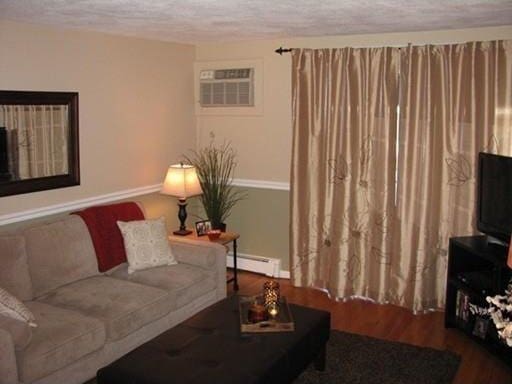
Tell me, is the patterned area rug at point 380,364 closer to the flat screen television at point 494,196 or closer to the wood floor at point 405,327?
the wood floor at point 405,327

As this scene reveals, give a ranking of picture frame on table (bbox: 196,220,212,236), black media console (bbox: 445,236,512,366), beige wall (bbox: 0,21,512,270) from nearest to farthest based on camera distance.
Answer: black media console (bbox: 445,236,512,366) < beige wall (bbox: 0,21,512,270) < picture frame on table (bbox: 196,220,212,236)

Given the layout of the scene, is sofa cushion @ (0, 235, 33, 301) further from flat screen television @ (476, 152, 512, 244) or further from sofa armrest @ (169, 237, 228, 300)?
flat screen television @ (476, 152, 512, 244)

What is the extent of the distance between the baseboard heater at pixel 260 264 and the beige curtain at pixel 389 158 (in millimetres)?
317

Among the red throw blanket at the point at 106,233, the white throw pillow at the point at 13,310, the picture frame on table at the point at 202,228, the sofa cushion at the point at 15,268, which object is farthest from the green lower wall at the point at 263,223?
the white throw pillow at the point at 13,310

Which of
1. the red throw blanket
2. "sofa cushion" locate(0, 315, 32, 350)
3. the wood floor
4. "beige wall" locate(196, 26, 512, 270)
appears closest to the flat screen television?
the wood floor

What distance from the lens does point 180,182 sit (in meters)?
4.77

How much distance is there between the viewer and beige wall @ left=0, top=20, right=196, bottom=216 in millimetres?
3898

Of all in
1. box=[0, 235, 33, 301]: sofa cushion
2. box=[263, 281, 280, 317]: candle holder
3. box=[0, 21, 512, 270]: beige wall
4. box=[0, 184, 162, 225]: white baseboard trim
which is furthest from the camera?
box=[0, 21, 512, 270]: beige wall

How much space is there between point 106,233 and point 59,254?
17.2 inches

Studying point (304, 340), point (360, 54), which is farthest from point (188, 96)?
point (304, 340)

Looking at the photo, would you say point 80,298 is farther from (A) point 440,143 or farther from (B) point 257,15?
(A) point 440,143

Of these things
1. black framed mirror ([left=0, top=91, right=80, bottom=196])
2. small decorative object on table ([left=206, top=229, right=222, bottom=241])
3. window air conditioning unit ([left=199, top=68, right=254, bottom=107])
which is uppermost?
window air conditioning unit ([left=199, top=68, right=254, bottom=107])

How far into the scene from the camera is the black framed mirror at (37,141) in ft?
12.4

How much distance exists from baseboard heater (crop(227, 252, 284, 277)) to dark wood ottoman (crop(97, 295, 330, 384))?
1934 millimetres
